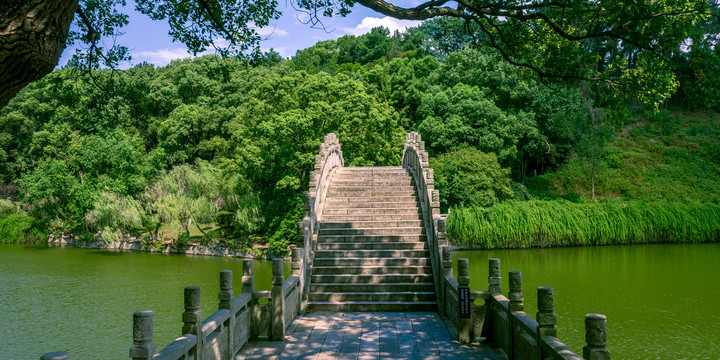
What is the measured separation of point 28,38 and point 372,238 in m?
8.33

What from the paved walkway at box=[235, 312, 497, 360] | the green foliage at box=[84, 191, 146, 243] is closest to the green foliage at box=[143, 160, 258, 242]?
the green foliage at box=[84, 191, 146, 243]

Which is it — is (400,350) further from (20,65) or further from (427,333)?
(20,65)

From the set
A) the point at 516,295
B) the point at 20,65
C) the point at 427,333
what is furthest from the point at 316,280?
the point at 20,65

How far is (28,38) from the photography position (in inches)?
132

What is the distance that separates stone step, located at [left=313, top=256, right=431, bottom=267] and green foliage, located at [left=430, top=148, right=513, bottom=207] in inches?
528

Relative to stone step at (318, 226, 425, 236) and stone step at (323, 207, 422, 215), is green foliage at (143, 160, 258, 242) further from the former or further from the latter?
stone step at (318, 226, 425, 236)

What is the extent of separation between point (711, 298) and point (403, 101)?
22.7m

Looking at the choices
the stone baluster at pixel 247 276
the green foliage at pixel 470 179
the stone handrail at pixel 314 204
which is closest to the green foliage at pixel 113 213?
the stone handrail at pixel 314 204

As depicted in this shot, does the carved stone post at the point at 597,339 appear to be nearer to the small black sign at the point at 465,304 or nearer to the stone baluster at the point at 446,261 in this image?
the small black sign at the point at 465,304

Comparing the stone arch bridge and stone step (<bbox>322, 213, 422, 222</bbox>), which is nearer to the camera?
the stone arch bridge

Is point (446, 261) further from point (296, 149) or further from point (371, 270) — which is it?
point (296, 149)

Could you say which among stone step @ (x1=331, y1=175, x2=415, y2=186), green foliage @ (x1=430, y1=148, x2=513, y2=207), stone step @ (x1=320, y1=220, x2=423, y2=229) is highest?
green foliage @ (x1=430, y1=148, x2=513, y2=207)

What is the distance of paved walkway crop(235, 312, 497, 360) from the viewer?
6.77 metres

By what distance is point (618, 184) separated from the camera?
30828mm
